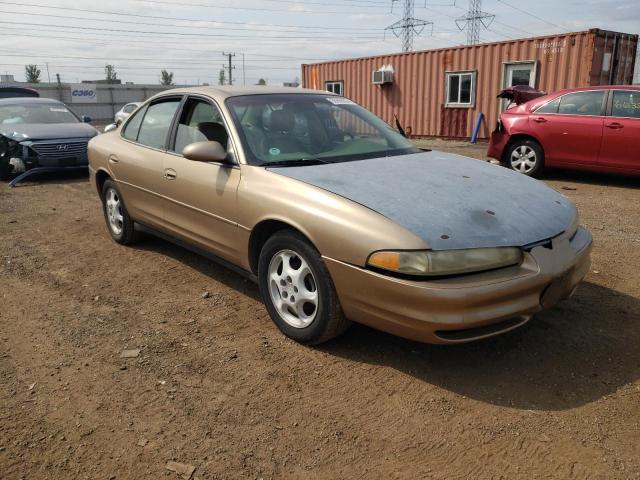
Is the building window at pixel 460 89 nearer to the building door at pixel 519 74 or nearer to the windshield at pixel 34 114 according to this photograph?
the building door at pixel 519 74

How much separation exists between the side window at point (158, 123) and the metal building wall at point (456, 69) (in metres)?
11.4

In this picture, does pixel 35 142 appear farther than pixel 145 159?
Yes

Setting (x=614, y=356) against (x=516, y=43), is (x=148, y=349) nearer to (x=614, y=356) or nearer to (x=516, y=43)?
(x=614, y=356)

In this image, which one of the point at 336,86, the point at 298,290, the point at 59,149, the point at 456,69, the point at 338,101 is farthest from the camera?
the point at 336,86

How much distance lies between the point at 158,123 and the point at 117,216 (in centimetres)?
127

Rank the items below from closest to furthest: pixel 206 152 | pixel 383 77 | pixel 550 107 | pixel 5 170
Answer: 1. pixel 206 152
2. pixel 550 107
3. pixel 5 170
4. pixel 383 77

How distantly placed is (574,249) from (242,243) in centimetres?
207

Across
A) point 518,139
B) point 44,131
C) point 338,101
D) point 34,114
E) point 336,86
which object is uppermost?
point 336,86

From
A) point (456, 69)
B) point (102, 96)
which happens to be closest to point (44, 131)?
point (456, 69)

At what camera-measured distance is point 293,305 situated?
335 cm

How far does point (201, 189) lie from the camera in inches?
156

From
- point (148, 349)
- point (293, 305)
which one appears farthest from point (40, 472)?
point (293, 305)

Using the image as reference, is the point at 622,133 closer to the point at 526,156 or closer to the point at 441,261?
the point at 526,156

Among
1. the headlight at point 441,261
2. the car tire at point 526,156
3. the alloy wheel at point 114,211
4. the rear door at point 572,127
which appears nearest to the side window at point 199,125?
the alloy wheel at point 114,211
